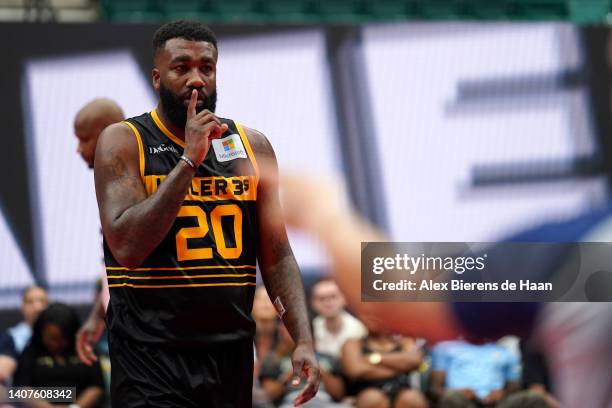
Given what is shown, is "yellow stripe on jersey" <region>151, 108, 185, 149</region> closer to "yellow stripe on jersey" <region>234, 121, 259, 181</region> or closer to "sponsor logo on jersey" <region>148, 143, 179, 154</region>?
"sponsor logo on jersey" <region>148, 143, 179, 154</region>

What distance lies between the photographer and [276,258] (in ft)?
9.98

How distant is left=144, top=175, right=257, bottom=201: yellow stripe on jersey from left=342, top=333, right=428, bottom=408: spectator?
4.12 metres

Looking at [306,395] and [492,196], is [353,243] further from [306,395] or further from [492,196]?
[306,395]

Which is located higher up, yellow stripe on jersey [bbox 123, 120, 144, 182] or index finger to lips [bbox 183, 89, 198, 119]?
index finger to lips [bbox 183, 89, 198, 119]

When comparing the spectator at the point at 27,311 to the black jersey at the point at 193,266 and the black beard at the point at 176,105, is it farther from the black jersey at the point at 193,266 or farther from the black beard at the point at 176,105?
the black beard at the point at 176,105

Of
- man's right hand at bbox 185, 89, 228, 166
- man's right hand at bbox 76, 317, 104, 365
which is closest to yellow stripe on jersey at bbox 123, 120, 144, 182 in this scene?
man's right hand at bbox 185, 89, 228, 166

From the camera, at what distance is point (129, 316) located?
282cm

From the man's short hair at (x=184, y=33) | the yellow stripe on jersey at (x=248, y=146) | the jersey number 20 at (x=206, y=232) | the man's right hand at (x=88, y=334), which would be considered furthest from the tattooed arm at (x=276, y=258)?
the man's right hand at (x=88, y=334)

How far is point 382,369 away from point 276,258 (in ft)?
13.2

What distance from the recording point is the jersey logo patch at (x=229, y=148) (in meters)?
2.94

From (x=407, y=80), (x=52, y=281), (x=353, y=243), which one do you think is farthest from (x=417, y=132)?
(x=52, y=281)

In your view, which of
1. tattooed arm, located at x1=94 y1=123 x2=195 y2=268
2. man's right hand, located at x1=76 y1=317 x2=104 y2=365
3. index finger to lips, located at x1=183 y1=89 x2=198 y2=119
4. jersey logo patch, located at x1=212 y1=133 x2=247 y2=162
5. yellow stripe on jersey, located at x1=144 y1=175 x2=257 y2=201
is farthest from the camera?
man's right hand, located at x1=76 y1=317 x2=104 y2=365

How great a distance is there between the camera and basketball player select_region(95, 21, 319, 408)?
9.08ft

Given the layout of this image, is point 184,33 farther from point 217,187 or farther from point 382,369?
point 382,369
